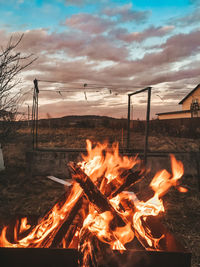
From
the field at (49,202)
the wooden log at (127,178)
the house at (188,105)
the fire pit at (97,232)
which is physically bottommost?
the field at (49,202)

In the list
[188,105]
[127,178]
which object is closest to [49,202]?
[127,178]

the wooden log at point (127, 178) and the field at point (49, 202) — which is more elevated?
the wooden log at point (127, 178)

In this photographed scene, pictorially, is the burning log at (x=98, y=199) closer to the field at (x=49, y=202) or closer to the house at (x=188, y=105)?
the field at (x=49, y=202)

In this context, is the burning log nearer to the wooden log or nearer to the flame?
the flame

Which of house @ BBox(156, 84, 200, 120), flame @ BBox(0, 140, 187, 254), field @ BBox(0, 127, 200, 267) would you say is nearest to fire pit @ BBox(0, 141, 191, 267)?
flame @ BBox(0, 140, 187, 254)

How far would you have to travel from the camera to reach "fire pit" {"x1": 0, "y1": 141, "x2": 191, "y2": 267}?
1.93 m

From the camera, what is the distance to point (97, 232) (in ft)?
7.23

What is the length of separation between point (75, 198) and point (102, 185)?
39 centimetres

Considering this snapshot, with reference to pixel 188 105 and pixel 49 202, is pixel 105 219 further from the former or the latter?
pixel 188 105

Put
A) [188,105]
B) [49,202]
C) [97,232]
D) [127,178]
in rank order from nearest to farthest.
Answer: [97,232] → [127,178] → [49,202] → [188,105]

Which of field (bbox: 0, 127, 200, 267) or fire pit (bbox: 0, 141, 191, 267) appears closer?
fire pit (bbox: 0, 141, 191, 267)

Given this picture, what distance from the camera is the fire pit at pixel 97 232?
1935 mm

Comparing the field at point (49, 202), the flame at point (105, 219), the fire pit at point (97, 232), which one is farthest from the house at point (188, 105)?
the fire pit at point (97, 232)

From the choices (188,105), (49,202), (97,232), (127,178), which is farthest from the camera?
(188,105)
